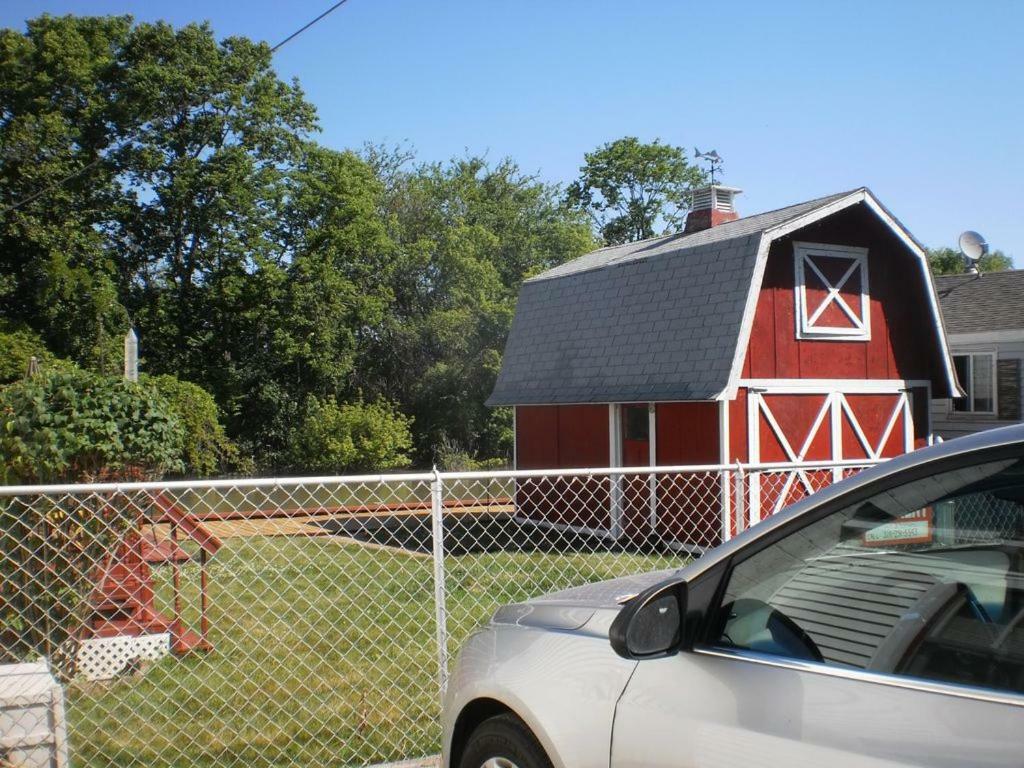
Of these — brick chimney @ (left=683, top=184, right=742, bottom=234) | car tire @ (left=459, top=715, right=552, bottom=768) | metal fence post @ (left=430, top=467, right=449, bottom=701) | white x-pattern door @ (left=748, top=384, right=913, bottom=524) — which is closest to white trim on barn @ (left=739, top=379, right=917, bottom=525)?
white x-pattern door @ (left=748, top=384, right=913, bottom=524)

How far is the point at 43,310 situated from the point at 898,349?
22883 mm

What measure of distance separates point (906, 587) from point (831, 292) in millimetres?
14352

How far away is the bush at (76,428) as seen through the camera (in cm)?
593

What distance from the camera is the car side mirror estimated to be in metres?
2.74

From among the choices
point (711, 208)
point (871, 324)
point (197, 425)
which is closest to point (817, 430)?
point (871, 324)

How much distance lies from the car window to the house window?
23.6 metres

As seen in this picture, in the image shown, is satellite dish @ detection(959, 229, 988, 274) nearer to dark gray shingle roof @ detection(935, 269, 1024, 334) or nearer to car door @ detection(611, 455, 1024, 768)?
dark gray shingle roof @ detection(935, 269, 1024, 334)

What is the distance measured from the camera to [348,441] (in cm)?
2852

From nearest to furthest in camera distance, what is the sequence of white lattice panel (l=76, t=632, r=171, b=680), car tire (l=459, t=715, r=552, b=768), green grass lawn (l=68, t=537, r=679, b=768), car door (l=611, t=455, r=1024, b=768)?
1. car door (l=611, t=455, r=1024, b=768)
2. car tire (l=459, t=715, r=552, b=768)
3. green grass lawn (l=68, t=537, r=679, b=768)
4. white lattice panel (l=76, t=632, r=171, b=680)

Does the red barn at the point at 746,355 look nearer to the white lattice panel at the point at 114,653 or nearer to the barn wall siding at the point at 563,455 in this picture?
the barn wall siding at the point at 563,455

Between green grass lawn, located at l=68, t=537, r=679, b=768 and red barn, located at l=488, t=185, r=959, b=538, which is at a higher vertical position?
red barn, located at l=488, t=185, r=959, b=538

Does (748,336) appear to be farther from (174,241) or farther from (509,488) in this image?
(174,241)

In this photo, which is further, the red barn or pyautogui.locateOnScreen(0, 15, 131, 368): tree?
pyautogui.locateOnScreen(0, 15, 131, 368): tree

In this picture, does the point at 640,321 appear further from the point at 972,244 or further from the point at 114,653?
the point at 972,244
